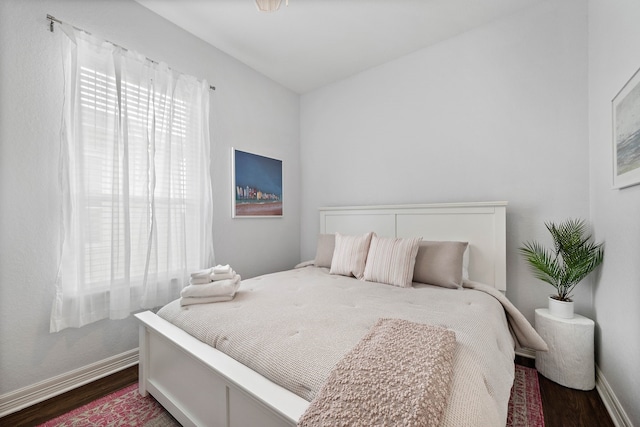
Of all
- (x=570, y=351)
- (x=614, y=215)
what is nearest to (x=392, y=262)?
(x=570, y=351)

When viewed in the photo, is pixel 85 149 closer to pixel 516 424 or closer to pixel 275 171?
pixel 275 171

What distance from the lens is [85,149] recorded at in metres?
1.79

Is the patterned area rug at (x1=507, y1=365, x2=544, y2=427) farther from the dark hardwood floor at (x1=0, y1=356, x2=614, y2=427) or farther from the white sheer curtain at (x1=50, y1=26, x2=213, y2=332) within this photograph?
the white sheer curtain at (x1=50, y1=26, x2=213, y2=332)

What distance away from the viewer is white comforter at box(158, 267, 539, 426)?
2.99ft

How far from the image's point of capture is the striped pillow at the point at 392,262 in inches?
80.9

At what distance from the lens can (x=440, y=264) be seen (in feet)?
6.74

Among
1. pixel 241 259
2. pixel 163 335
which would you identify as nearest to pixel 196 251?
pixel 241 259

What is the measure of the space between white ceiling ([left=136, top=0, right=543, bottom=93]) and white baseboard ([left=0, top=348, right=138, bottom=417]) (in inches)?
108

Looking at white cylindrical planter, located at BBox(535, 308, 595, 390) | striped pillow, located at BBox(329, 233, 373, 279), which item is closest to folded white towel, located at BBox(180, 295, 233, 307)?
striped pillow, located at BBox(329, 233, 373, 279)

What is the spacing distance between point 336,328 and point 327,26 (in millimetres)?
2459

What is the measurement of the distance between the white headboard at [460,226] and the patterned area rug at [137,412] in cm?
80

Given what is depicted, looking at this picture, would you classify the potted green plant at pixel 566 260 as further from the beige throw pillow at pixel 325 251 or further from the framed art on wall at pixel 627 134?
the beige throw pillow at pixel 325 251

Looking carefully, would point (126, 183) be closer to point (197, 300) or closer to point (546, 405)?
point (197, 300)

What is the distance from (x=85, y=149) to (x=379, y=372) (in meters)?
2.21
